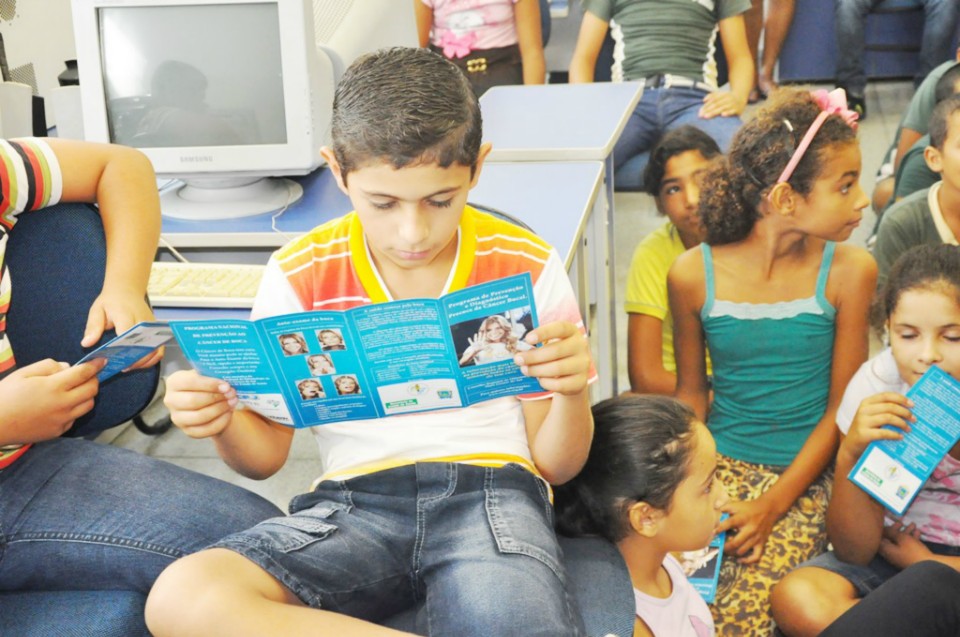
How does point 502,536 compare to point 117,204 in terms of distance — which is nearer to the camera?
point 502,536

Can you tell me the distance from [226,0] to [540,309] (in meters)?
1.09

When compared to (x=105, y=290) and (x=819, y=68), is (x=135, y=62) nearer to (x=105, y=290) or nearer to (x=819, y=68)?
(x=105, y=290)

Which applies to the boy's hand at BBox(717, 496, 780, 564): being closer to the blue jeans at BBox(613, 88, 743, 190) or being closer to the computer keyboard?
the computer keyboard

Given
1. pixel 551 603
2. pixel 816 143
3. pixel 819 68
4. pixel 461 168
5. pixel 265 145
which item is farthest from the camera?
pixel 819 68

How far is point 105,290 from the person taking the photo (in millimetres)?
1352

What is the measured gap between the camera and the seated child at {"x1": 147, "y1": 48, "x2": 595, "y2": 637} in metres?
1.01

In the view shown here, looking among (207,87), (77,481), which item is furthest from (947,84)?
(77,481)

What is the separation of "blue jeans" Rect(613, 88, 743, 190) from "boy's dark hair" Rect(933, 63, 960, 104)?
1.80 ft

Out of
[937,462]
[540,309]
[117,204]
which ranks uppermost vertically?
[117,204]

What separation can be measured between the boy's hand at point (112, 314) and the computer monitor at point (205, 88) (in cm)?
68

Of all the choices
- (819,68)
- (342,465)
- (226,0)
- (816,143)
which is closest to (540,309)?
(342,465)

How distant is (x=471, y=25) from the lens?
3.48 metres

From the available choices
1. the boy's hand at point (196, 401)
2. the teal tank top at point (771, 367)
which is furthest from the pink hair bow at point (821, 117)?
the boy's hand at point (196, 401)

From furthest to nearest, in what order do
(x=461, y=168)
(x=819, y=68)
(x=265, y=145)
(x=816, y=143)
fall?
1. (x=819, y=68)
2. (x=265, y=145)
3. (x=816, y=143)
4. (x=461, y=168)
